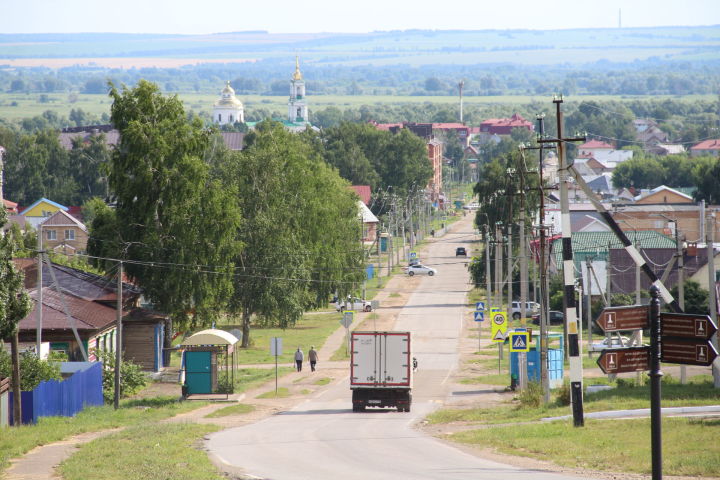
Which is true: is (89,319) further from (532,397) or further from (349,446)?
(349,446)

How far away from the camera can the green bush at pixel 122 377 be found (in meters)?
42.0

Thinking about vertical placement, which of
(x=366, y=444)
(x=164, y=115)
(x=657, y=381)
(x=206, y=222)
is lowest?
(x=366, y=444)

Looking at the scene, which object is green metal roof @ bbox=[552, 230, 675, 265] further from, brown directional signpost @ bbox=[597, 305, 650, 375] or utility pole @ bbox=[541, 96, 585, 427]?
brown directional signpost @ bbox=[597, 305, 650, 375]

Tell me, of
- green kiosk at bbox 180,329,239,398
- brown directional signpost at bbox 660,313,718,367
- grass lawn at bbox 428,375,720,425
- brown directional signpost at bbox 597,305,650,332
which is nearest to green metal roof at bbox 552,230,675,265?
green kiosk at bbox 180,329,239,398

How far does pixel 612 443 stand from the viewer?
2450 centimetres

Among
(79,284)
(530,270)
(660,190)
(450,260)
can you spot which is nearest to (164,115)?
(79,284)

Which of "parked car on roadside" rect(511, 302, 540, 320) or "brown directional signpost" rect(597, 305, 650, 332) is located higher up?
"brown directional signpost" rect(597, 305, 650, 332)

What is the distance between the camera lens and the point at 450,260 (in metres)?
114

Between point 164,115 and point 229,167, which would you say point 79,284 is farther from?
point 229,167

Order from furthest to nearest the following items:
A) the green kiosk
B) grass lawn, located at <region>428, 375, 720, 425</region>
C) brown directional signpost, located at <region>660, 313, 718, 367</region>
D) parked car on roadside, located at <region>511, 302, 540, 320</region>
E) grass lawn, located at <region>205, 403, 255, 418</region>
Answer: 1. parked car on roadside, located at <region>511, 302, 540, 320</region>
2. the green kiosk
3. grass lawn, located at <region>205, 403, 255, 418</region>
4. grass lawn, located at <region>428, 375, 720, 425</region>
5. brown directional signpost, located at <region>660, 313, 718, 367</region>

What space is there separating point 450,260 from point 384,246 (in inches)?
611

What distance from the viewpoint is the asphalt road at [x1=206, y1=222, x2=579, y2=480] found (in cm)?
2266

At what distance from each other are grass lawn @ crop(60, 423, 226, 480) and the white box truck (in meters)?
7.63

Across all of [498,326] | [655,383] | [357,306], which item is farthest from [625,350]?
[357,306]
